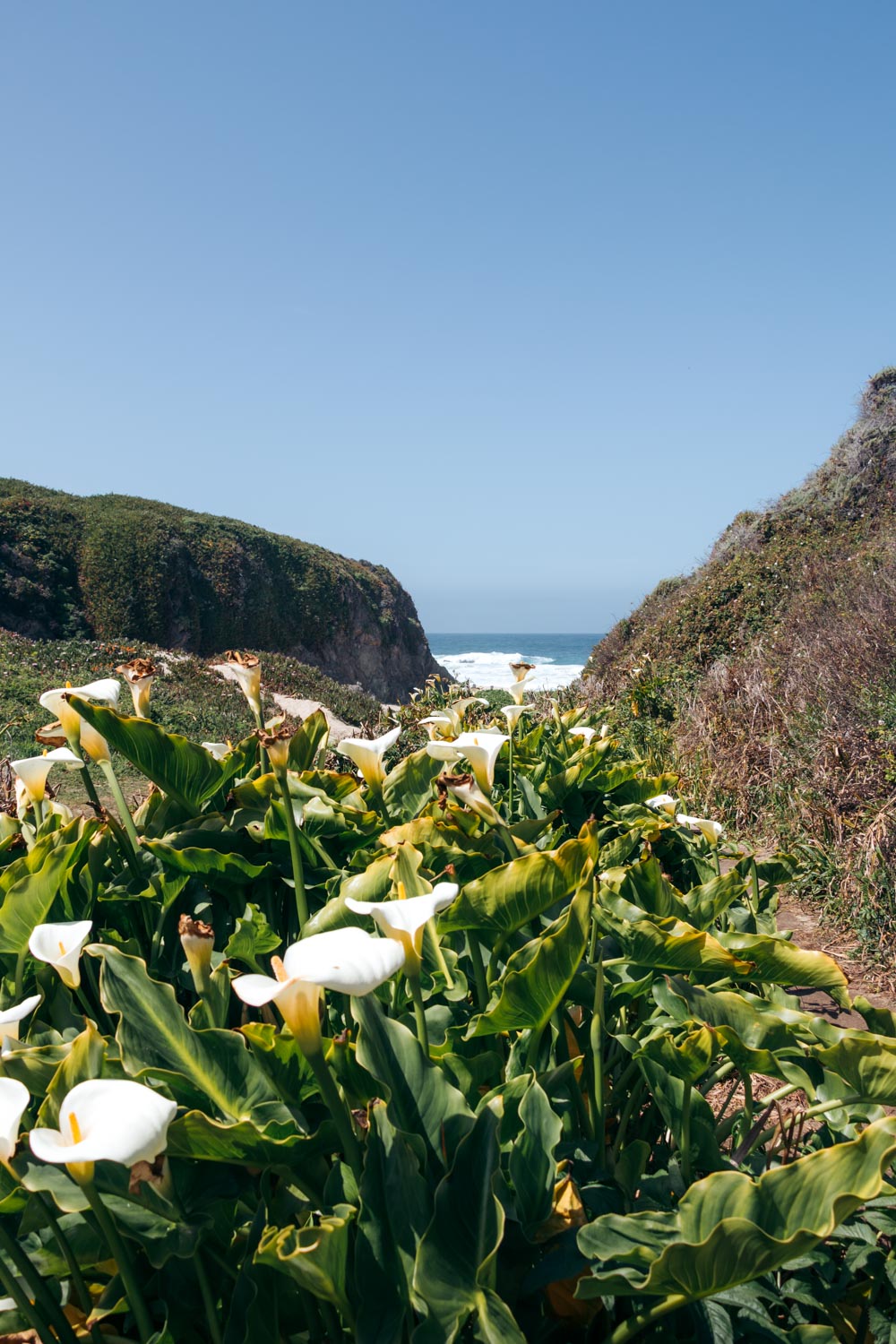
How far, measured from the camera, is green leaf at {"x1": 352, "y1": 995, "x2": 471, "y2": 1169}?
37.0 inches

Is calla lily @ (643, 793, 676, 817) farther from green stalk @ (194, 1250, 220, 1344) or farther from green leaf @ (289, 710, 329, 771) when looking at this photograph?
green stalk @ (194, 1250, 220, 1344)

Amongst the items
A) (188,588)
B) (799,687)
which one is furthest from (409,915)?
(188,588)

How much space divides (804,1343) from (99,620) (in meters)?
23.7

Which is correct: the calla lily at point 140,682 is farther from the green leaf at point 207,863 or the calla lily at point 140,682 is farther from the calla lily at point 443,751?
the calla lily at point 443,751

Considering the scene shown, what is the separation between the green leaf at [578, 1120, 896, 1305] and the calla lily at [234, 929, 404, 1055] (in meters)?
0.35

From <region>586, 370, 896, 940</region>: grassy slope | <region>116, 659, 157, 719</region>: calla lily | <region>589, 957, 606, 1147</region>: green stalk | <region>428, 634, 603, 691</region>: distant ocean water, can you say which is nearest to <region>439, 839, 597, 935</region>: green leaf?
<region>589, 957, 606, 1147</region>: green stalk

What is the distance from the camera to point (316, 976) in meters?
0.73

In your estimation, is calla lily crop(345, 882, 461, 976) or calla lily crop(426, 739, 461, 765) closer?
calla lily crop(345, 882, 461, 976)

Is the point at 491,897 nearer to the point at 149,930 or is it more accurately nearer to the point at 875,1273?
the point at 875,1273

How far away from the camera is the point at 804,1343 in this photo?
928 millimetres

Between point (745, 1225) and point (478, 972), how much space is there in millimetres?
602

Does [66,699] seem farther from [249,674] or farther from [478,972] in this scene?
[478,972]

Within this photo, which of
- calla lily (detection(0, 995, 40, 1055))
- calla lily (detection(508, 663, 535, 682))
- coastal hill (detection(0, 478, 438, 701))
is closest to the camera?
calla lily (detection(0, 995, 40, 1055))

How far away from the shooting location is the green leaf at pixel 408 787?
6.31 ft
